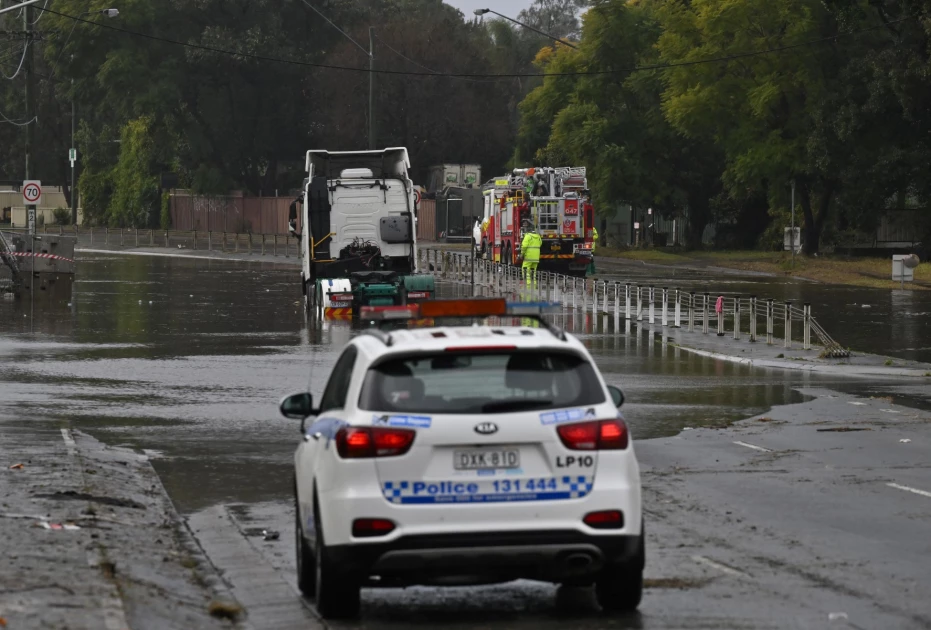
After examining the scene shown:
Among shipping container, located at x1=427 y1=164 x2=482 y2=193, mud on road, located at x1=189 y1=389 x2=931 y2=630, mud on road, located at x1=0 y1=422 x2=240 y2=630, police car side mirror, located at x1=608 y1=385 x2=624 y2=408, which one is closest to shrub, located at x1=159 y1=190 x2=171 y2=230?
shipping container, located at x1=427 y1=164 x2=482 y2=193

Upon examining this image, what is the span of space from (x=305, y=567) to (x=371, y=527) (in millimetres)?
1343

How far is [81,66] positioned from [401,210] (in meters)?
64.9

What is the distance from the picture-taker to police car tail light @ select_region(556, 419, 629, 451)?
8.15 m

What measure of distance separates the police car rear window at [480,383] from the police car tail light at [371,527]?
0.54m

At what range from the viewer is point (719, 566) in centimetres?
998

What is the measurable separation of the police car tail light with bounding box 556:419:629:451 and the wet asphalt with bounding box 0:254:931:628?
942 millimetres

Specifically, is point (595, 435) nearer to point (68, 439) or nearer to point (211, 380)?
point (68, 439)

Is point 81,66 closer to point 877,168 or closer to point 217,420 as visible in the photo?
point 877,168

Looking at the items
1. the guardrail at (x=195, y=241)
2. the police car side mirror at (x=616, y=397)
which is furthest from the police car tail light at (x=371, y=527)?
the guardrail at (x=195, y=241)

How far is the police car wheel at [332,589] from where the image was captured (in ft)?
27.0

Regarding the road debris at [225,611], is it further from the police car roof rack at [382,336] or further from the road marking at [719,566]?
the road marking at [719,566]

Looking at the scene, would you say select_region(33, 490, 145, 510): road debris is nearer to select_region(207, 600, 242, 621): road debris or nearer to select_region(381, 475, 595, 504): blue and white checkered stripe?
select_region(207, 600, 242, 621): road debris

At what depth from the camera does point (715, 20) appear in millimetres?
67062

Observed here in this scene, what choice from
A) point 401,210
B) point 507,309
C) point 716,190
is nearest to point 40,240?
point 401,210
